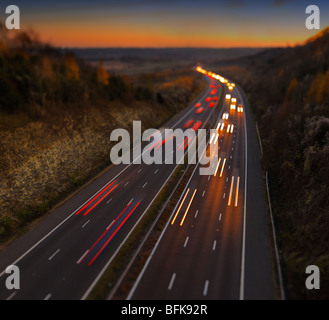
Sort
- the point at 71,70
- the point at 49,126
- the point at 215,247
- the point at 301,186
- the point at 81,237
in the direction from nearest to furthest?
A: the point at 215,247
the point at 81,237
the point at 301,186
the point at 49,126
the point at 71,70

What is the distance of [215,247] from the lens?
22.5 metres

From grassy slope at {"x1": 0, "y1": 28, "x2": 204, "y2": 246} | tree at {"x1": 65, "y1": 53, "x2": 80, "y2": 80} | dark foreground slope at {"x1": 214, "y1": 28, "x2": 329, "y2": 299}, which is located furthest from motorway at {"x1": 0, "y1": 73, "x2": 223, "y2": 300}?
tree at {"x1": 65, "y1": 53, "x2": 80, "y2": 80}

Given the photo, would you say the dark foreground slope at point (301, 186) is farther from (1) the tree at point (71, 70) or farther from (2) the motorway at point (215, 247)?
(1) the tree at point (71, 70)

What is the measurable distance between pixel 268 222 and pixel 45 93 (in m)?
44.4

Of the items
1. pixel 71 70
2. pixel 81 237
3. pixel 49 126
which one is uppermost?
pixel 71 70

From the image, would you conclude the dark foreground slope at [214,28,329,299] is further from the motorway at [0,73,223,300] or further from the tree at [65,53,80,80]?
the tree at [65,53,80,80]

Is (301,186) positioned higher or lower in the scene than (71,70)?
lower

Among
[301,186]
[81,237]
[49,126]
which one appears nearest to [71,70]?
[49,126]

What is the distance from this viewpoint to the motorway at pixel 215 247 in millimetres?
18344

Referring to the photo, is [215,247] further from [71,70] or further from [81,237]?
[71,70]

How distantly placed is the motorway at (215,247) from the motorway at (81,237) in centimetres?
415

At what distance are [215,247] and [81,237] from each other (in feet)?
43.4

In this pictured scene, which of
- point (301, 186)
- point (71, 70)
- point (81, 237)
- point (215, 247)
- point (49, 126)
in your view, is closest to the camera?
point (215, 247)
